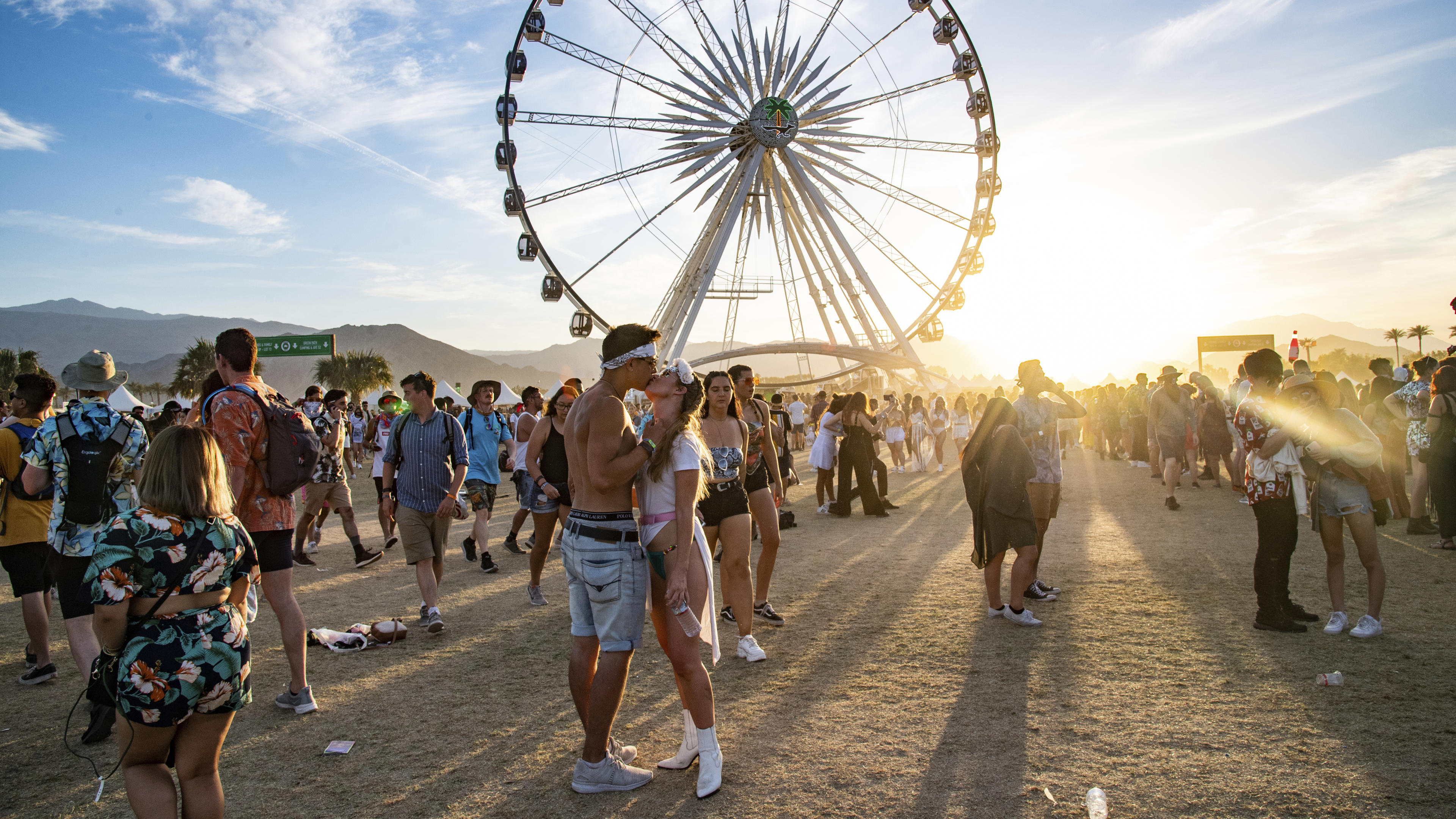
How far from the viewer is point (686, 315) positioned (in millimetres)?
27656

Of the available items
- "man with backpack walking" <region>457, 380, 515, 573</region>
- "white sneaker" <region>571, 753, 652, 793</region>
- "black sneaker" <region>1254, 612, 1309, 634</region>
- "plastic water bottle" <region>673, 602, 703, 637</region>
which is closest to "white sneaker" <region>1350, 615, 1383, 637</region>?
"black sneaker" <region>1254, 612, 1309, 634</region>

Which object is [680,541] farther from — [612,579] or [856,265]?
[856,265]

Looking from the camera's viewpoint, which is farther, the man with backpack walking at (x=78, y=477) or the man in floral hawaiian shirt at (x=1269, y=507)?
the man in floral hawaiian shirt at (x=1269, y=507)

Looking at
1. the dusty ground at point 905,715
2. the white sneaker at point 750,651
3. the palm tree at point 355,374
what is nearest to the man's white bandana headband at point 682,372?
the dusty ground at point 905,715

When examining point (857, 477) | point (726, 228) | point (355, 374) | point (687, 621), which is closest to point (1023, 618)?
point (687, 621)

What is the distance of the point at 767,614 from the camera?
19.3ft

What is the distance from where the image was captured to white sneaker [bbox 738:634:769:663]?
5.03 m

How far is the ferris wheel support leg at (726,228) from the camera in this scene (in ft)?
85.5

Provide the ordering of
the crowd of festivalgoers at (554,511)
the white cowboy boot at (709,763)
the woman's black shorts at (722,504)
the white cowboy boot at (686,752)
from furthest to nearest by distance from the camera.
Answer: the woman's black shorts at (722,504) → the white cowboy boot at (686,752) → the white cowboy boot at (709,763) → the crowd of festivalgoers at (554,511)

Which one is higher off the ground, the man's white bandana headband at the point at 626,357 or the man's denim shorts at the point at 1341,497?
the man's white bandana headband at the point at 626,357

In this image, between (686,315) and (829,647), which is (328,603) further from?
(686,315)

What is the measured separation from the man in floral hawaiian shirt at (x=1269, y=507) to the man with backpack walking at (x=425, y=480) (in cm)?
553

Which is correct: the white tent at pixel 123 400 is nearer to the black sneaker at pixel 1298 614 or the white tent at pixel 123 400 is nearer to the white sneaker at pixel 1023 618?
the white sneaker at pixel 1023 618

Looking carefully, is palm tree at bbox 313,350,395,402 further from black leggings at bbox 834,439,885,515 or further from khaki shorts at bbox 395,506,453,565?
khaki shorts at bbox 395,506,453,565
